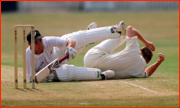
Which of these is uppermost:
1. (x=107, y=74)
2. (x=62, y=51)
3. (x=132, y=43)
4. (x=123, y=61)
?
(x=132, y=43)

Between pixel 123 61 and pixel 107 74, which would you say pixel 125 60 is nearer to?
pixel 123 61

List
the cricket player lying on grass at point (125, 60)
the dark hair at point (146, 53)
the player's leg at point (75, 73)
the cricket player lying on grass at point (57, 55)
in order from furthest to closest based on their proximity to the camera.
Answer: the dark hair at point (146, 53), the cricket player lying on grass at point (125, 60), the player's leg at point (75, 73), the cricket player lying on grass at point (57, 55)

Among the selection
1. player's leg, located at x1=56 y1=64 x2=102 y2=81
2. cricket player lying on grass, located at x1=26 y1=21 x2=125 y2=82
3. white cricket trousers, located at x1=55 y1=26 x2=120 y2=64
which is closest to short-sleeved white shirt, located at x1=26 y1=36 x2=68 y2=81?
cricket player lying on grass, located at x1=26 y1=21 x2=125 y2=82

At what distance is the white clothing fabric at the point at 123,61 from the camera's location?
4.89 m

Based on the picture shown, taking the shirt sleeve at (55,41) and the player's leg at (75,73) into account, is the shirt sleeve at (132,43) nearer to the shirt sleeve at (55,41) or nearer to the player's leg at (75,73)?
the player's leg at (75,73)

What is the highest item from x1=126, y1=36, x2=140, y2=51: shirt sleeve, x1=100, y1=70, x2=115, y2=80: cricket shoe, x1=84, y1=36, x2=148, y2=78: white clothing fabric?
x1=126, y1=36, x2=140, y2=51: shirt sleeve

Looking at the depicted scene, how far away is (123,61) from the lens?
4906mm

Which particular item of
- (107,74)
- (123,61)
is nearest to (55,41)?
(107,74)

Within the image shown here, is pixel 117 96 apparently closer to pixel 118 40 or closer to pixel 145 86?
pixel 145 86

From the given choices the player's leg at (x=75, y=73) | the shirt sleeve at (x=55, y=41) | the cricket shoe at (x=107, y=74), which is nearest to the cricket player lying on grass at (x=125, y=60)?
the cricket shoe at (x=107, y=74)

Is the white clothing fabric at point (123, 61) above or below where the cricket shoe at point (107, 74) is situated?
above

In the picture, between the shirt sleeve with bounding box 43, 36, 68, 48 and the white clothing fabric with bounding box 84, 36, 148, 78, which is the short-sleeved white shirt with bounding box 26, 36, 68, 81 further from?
the white clothing fabric with bounding box 84, 36, 148, 78

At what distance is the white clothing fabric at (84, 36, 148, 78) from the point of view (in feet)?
16.1

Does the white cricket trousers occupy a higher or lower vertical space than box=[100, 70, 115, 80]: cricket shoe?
higher
